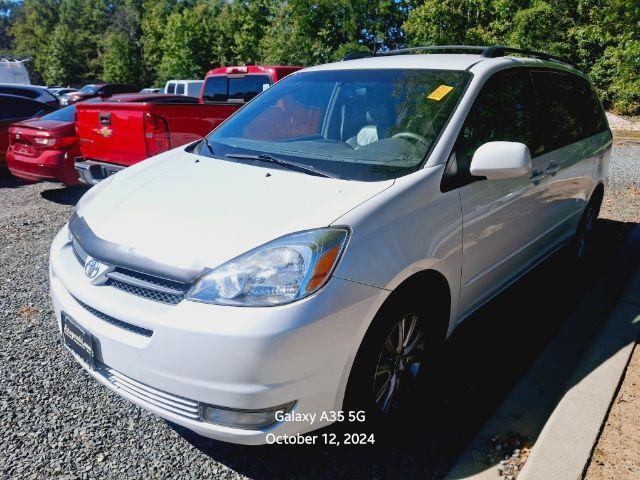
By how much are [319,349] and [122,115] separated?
484 centimetres

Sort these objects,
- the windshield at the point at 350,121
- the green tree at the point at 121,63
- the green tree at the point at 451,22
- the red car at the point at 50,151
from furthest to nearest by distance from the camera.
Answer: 1. the green tree at the point at 121,63
2. the green tree at the point at 451,22
3. the red car at the point at 50,151
4. the windshield at the point at 350,121

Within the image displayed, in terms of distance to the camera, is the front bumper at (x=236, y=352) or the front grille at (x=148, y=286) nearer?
the front bumper at (x=236, y=352)

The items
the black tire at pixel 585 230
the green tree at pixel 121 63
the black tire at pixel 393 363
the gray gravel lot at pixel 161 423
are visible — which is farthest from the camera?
the green tree at pixel 121 63

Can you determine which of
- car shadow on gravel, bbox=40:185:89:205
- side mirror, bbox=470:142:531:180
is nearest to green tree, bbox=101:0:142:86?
car shadow on gravel, bbox=40:185:89:205

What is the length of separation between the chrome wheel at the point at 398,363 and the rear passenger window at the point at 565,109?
1.81m

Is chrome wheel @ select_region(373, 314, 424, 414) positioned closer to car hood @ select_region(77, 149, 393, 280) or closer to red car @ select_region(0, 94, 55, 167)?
car hood @ select_region(77, 149, 393, 280)

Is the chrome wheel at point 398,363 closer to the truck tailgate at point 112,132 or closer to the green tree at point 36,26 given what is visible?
the truck tailgate at point 112,132

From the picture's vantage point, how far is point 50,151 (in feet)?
22.8

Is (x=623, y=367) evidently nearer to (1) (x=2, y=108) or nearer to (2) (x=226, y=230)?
(2) (x=226, y=230)

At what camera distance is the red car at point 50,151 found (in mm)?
6896

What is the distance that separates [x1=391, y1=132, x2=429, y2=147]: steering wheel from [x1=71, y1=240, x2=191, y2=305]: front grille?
144cm

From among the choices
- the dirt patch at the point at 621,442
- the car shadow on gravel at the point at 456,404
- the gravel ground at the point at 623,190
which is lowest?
the gravel ground at the point at 623,190

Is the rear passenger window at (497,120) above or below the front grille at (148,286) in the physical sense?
above

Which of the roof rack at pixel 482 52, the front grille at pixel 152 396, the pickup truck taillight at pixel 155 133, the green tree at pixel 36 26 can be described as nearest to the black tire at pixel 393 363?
the front grille at pixel 152 396
